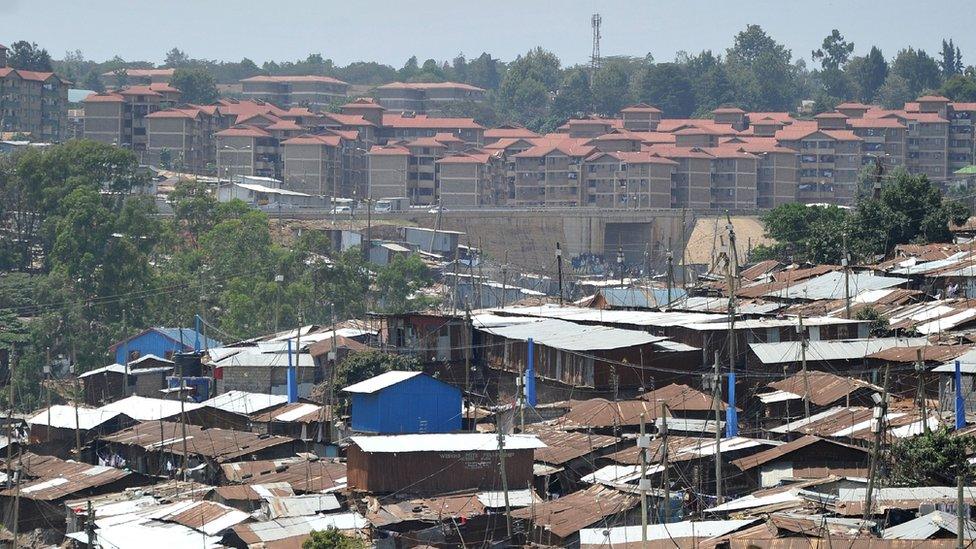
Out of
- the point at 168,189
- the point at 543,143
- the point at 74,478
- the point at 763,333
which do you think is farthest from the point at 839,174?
the point at 74,478

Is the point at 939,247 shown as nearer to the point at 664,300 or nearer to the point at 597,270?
the point at 664,300

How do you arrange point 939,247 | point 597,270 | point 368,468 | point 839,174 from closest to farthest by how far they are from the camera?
1. point 368,468
2. point 939,247
3. point 597,270
4. point 839,174

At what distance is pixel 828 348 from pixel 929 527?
10723 mm

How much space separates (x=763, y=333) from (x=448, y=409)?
530 cm

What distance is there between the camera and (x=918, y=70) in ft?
349

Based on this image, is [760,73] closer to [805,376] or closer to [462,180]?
[462,180]

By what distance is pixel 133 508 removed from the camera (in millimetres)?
22375

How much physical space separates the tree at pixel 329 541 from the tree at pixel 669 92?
84619 mm

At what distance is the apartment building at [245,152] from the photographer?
2918 inches

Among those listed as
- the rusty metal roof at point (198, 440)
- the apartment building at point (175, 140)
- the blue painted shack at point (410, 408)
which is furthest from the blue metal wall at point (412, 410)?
the apartment building at point (175, 140)

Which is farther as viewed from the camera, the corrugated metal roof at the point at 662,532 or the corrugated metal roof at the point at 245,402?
the corrugated metal roof at the point at 245,402

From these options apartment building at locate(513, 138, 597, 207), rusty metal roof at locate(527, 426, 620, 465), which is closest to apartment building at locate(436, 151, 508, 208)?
apartment building at locate(513, 138, 597, 207)

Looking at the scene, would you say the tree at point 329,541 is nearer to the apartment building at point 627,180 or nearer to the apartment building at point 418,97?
the apartment building at point 627,180

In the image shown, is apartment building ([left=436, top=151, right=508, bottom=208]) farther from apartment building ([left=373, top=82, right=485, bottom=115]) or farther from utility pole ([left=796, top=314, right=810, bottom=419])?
utility pole ([left=796, top=314, right=810, bottom=419])
